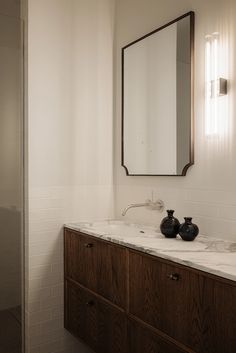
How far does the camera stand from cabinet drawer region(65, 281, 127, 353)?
161 cm

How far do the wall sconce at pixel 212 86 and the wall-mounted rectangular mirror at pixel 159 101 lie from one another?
0.10m

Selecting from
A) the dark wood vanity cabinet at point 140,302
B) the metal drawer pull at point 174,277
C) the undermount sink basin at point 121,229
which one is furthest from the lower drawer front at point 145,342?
the undermount sink basin at point 121,229

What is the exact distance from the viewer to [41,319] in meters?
2.05

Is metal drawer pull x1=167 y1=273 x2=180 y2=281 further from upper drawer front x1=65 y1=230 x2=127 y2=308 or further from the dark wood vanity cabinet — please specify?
upper drawer front x1=65 y1=230 x2=127 y2=308

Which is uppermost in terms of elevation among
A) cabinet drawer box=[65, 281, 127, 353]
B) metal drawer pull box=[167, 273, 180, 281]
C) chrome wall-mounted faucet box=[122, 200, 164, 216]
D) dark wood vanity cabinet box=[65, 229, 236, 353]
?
chrome wall-mounted faucet box=[122, 200, 164, 216]

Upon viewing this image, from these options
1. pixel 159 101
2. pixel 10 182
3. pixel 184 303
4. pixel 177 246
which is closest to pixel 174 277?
pixel 184 303

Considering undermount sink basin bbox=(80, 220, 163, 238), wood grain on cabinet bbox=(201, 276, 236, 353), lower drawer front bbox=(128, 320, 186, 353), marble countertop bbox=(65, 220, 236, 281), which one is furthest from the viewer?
undermount sink basin bbox=(80, 220, 163, 238)

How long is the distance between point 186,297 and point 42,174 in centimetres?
124

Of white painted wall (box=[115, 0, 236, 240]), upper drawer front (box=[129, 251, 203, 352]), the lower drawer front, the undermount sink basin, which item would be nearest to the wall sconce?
white painted wall (box=[115, 0, 236, 240])

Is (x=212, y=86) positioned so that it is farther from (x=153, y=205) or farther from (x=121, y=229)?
(x=121, y=229)

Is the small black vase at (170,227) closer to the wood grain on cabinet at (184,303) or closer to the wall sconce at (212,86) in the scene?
the wood grain on cabinet at (184,303)

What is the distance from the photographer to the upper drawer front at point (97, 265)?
1592mm

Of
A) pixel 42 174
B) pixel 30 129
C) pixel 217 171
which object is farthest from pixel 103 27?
pixel 217 171

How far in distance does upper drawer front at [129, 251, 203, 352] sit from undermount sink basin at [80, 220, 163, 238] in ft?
0.95
